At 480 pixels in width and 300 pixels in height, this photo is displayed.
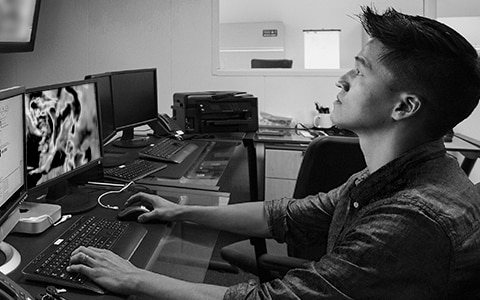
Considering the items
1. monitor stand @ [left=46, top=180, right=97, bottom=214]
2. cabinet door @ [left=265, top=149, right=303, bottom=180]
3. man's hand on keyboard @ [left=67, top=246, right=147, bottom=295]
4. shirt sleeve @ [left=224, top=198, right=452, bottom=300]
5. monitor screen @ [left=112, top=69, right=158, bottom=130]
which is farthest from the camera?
cabinet door @ [left=265, top=149, right=303, bottom=180]

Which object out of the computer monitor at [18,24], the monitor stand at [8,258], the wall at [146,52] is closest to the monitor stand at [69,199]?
the monitor stand at [8,258]

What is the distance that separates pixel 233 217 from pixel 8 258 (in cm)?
68

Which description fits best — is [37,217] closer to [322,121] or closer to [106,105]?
[106,105]

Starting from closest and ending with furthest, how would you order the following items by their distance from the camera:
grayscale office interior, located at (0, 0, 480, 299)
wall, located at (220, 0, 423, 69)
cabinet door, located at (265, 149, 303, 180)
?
grayscale office interior, located at (0, 0, 480, 299) < cabinet door, located at (265, 149, 303, 180) < wall, located at (220, 0, 423, 69)

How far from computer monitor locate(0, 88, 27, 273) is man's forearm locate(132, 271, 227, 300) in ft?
1.05

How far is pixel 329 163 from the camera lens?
4.80 feet

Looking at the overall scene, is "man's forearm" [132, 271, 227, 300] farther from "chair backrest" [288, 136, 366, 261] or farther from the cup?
the cup

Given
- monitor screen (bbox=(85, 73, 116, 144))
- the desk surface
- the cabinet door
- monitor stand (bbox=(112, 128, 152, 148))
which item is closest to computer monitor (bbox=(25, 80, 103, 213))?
the desk surface

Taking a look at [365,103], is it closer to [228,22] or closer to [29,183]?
[29,183]

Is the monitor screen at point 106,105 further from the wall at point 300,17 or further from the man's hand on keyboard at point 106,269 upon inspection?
the wall at point 300,17

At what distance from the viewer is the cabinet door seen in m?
3.17

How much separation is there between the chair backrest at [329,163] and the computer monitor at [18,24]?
2476 mm

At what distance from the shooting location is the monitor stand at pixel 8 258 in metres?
1.09

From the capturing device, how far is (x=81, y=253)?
1.09 m
